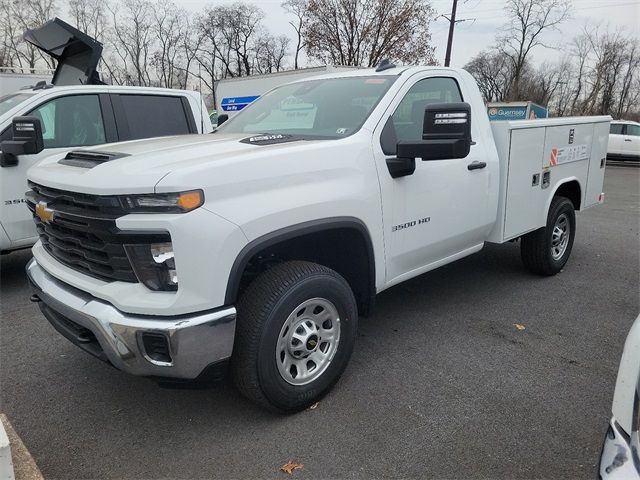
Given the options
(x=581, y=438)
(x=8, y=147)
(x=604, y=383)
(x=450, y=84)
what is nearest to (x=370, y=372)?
(x=581, y=438)

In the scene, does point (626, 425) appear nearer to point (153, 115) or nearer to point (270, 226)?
point (270, 226)

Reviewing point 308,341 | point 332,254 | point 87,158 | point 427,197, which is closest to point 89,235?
point 87,158

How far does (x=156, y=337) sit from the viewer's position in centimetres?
230

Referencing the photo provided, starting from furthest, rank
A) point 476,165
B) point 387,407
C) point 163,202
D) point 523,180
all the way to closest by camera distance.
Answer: point 523,180
point 476,165
point 387,407
point 163,202

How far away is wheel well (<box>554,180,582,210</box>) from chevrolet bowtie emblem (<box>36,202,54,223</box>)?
4.66 meters

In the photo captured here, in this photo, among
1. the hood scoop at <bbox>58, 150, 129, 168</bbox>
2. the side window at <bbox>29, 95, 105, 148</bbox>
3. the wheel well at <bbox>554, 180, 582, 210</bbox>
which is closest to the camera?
the hood scoop at <bbox>58, 150, 129, 168</bbox>

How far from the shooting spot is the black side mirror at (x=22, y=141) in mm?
4215

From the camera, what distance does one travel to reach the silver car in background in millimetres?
1510

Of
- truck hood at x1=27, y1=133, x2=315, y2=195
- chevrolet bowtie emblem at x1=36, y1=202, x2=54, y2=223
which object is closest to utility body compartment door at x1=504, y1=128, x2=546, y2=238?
truck hood at x1=27, y1=133, x2=315, y2=195

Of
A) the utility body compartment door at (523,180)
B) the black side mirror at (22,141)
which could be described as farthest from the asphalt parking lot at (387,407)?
the black side mirror at (22,141)

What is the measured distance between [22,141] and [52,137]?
77cm

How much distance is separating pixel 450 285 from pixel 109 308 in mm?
3612

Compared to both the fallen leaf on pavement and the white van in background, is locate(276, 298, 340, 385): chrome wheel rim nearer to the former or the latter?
the fallen leaf on pavement

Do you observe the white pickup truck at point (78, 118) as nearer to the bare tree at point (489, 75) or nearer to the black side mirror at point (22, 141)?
the black side mirror at point (22, 141)
